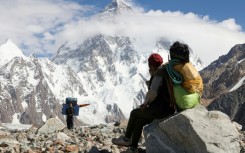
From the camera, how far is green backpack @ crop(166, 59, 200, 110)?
37.4ft

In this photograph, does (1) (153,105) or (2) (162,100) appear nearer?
(1) (153,105)

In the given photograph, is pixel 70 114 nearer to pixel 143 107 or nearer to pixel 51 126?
pixel 51 126

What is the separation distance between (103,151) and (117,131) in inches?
302

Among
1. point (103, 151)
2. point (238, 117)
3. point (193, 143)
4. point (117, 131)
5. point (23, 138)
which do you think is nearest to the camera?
point (193, 143)

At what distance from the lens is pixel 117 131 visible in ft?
68.1

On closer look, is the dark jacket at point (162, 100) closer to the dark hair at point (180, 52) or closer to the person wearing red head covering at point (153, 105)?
the person wearing red head covering at point (153, 105)

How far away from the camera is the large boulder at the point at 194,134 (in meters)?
10.8

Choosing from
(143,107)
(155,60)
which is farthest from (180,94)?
(155,60)

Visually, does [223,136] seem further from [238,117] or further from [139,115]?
[238,117]

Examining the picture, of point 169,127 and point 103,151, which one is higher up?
point 169,127

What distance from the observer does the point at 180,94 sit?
1139 cm

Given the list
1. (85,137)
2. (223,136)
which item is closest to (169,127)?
(223,136)

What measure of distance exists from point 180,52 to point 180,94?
3.52 feet

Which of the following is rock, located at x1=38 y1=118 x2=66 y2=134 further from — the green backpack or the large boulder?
the green backpack
